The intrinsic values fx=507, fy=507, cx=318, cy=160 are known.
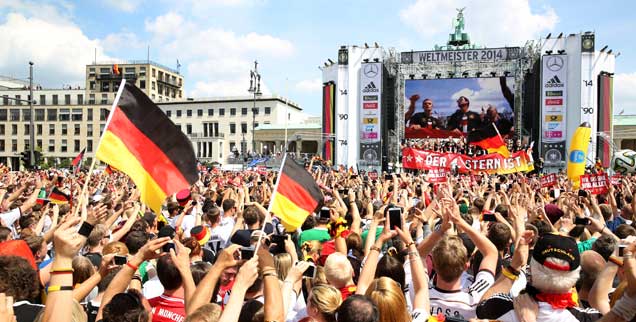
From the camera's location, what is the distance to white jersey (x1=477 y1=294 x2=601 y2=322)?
3070 millimetres

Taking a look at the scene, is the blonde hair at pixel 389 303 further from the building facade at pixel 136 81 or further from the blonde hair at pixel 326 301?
the building facade at pixel 136 81

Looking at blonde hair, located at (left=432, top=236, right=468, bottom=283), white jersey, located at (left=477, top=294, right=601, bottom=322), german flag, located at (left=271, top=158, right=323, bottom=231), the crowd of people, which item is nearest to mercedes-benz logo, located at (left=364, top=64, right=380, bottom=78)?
the crowd of people

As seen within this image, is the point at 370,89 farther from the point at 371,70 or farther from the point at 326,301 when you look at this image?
the point at 326,301

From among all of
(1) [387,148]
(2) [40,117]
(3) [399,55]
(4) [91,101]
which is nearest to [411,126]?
(1) [387,148]

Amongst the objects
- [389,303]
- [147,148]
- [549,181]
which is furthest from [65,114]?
[389,303]

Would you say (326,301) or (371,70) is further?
(371,70)

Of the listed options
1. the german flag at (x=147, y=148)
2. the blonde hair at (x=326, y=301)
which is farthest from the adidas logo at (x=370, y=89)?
the blonde hair at (x=326, y=301)

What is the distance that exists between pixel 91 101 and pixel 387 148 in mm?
68746

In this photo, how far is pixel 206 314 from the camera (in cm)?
300

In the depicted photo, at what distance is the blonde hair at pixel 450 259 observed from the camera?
384 cm

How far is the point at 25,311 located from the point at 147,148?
78.2 inches

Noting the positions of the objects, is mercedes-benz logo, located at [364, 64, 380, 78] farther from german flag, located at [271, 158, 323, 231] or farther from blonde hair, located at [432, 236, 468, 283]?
blonde hair, located at [432, 236, 468, 283]

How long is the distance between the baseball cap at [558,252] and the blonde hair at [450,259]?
0.76 metres

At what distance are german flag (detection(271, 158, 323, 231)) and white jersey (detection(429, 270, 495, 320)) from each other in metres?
1.84
